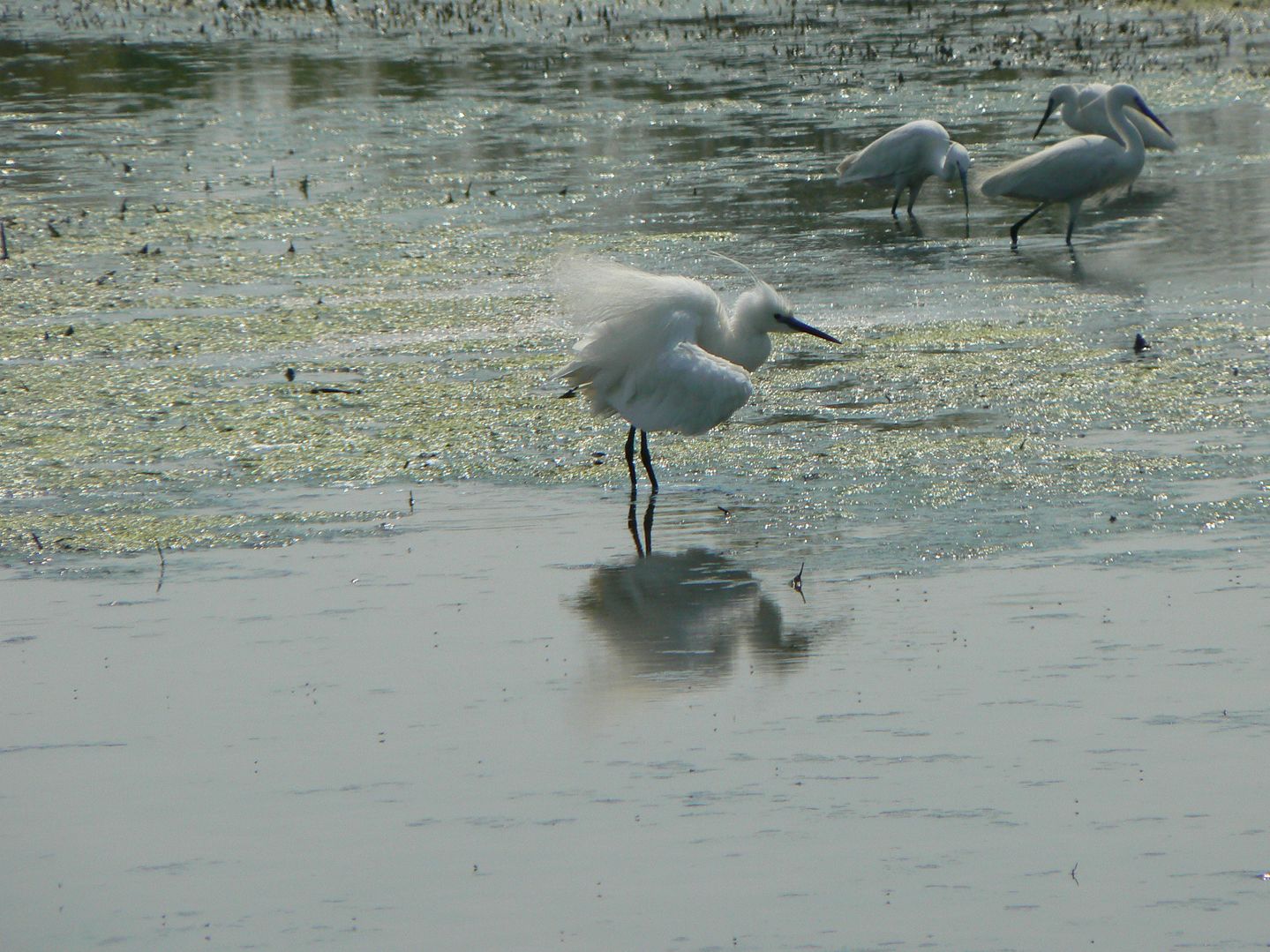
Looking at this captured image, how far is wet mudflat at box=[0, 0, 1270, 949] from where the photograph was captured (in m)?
4.48

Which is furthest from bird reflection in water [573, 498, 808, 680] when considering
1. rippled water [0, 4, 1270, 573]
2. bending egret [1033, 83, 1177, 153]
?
bending egret [1033, 83, 1177, 153]

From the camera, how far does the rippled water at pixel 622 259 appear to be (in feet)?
25.3

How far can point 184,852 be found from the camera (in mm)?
4688

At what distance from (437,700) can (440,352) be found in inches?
192

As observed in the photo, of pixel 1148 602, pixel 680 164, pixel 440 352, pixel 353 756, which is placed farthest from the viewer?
pixel 680 164

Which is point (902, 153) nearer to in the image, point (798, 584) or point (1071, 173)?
point (1071, 173)

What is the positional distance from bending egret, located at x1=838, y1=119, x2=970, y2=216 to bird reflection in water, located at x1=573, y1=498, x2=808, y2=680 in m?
7.67

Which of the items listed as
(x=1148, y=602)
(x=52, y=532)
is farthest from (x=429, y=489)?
(x=1148, y=602)

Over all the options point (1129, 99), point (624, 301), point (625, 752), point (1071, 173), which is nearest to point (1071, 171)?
point (1071, 173)

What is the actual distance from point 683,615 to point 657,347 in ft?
5.71

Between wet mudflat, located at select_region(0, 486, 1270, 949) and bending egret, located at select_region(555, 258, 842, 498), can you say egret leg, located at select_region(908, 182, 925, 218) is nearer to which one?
bending egret, located at select_region(555, 258, 842, 498)

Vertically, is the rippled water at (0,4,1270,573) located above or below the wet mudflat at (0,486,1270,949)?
above

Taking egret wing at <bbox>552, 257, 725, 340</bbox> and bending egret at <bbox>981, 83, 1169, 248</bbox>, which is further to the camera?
bending egret at <bbox>981, 83, 1169, 248</bbox>

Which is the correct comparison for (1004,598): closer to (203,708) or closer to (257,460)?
(203,708)
